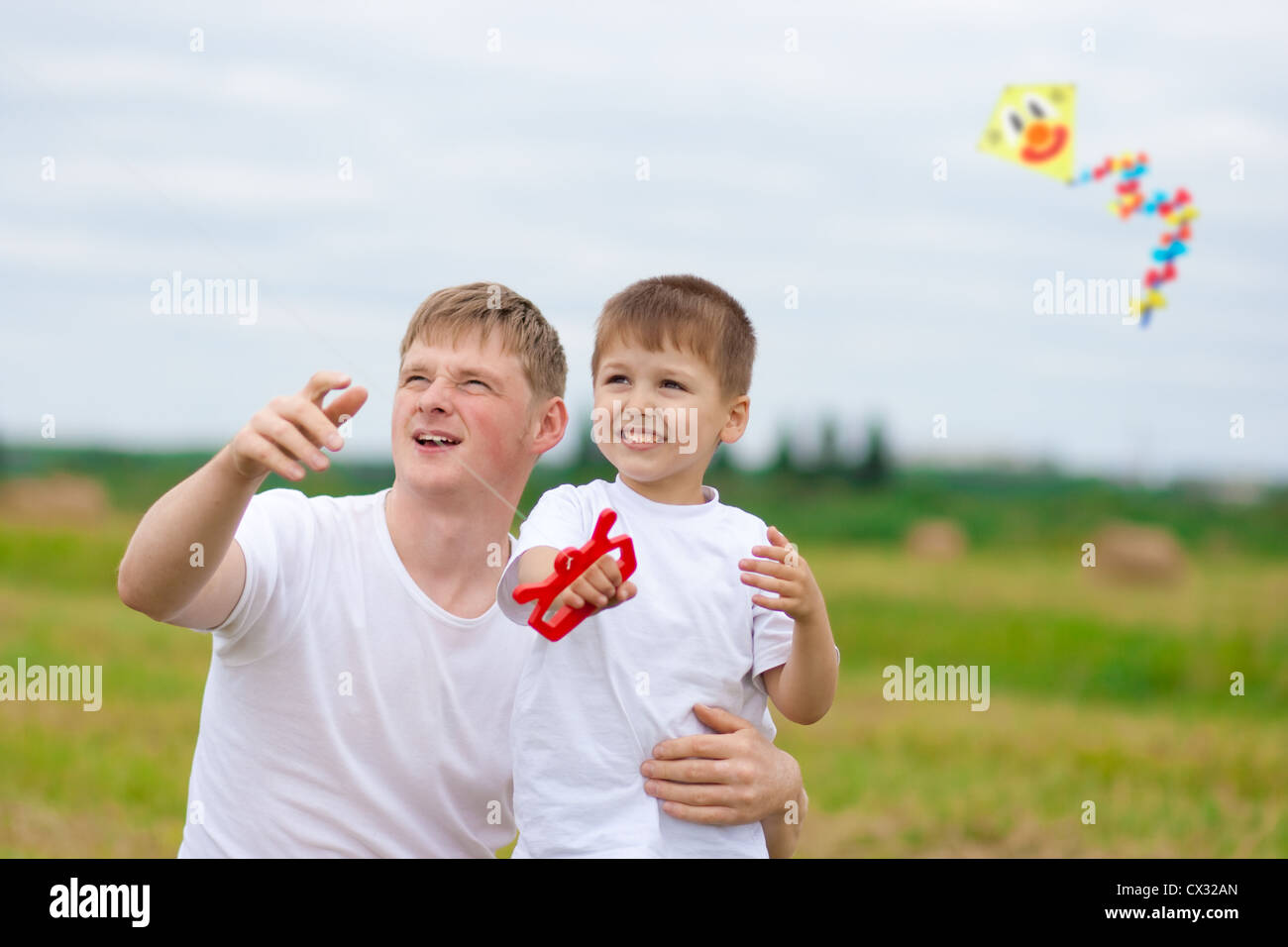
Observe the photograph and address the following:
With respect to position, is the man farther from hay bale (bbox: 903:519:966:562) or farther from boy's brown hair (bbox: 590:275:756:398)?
hay bale (bbox: 903:519:966:562)

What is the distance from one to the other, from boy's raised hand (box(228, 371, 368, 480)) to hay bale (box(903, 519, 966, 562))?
56.3 ft

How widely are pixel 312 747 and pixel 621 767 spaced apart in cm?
93

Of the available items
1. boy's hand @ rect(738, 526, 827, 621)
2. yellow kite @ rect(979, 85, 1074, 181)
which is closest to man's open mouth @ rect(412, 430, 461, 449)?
boy's hand @ rect(738, 526, 827, 621)

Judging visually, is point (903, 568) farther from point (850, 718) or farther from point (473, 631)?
point (473, 631)

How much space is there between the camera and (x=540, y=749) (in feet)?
10.6

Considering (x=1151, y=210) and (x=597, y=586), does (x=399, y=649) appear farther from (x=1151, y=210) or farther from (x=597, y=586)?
(x=1151, y=210)

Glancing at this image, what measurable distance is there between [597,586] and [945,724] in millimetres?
8243

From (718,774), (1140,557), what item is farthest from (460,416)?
(1140,557)

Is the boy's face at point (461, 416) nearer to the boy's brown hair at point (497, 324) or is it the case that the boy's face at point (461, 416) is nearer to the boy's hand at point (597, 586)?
the boy's brown hair at point (497, 324)

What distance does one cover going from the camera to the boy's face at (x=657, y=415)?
3.23 metres

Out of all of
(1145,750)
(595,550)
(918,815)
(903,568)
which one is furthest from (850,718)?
(595,550)

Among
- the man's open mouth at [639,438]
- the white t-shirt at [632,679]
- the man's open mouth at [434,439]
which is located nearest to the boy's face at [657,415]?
the man's open mouth at [639,438]

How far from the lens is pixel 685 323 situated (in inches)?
130

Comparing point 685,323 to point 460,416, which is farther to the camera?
point 460,416
